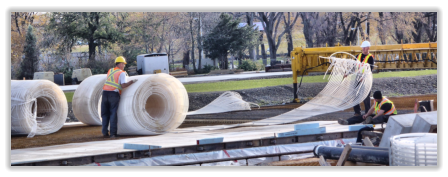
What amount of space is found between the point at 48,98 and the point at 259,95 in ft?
31.6

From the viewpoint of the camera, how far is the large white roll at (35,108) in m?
10.7

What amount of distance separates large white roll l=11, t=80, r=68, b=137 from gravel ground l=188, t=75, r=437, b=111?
643 centimetres

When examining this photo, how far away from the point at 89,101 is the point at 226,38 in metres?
28.7

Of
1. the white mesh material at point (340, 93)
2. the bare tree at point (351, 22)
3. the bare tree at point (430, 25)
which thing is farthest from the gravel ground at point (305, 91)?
the bare tree at point (430, 25)

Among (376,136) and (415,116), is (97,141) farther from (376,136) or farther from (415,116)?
(415,116)

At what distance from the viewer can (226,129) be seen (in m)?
10.7

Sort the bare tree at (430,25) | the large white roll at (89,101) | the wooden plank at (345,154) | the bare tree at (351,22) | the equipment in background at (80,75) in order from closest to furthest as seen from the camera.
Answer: the wooden plank at (345,154) < the large white roll at (89,101) < the equipment in background at (80,75) < the bare tree at (351,22) < the bare tree at (430,25)

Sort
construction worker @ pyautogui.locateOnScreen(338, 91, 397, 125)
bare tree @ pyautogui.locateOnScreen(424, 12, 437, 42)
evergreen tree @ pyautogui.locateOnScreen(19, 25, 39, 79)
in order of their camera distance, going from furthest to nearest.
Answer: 1. bare tree @ pyautogui.locateOnScreen(424, 12, 437, 42)
2. evergreen tree @ pyautogui.locateOnScreen(19, 25, 39, 79)
3. construction worker @ pyautogui.locateOnScreen(338, 91, 397, 125)

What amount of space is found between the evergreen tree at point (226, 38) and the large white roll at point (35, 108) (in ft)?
94.1

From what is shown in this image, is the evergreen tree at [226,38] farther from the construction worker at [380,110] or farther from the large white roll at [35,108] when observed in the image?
the construction worker at [380,110]

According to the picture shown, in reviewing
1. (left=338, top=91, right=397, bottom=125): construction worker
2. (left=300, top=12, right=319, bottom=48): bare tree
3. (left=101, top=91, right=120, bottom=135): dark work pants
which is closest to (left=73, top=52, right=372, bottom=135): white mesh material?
(left=101, top=91, right=120, bottom=135): dark work pants

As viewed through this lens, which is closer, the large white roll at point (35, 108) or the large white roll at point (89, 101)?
the large white roll at point (35, 108)

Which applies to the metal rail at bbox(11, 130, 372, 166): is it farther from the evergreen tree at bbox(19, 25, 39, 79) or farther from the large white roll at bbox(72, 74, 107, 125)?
the evergreen tree at bbox(19, 25, 39, 79)

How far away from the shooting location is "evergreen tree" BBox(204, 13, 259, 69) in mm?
39844
